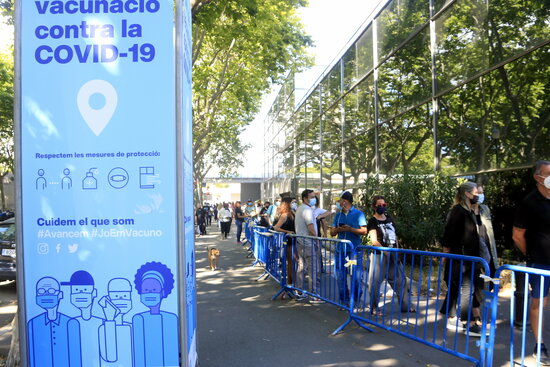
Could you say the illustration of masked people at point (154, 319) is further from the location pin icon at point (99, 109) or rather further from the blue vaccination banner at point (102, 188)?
the location pin icon at point (99, 109)

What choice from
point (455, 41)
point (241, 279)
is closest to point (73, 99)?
point (241, 279)

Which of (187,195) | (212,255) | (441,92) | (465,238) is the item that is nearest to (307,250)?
(465,238)

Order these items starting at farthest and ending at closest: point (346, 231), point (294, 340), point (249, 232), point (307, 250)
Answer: point (249, 232) < point (307, 250) < point (346, 231) < point (294, 340)

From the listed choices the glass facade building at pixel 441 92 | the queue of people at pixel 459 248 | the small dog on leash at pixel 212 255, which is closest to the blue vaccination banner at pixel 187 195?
the queue of people at pixel 459 248

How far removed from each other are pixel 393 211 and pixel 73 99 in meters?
8.86

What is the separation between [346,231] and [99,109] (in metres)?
4.92

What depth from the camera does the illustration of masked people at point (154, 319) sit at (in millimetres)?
3158

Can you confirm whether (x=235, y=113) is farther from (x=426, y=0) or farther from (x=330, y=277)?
(x=330, y=277)

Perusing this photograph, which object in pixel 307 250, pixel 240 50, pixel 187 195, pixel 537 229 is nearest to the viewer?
pixel 187 195

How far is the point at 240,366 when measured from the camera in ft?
16.0

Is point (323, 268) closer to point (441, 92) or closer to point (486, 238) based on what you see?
point (486, 238)

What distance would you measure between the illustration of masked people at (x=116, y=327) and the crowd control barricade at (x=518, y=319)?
273 centimetres

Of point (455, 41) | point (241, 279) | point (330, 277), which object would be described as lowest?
point (241, 279)

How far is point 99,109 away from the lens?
3.14 metres
